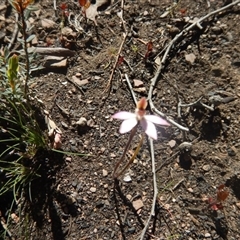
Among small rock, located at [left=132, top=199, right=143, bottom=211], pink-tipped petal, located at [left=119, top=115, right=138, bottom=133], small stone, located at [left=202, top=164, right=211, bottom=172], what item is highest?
pink-tipped petal, located at [left=119, top=115, right=138, bottom=133]

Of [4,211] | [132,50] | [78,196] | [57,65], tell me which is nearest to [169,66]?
[132,50]

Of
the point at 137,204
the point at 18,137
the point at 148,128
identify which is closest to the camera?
the point at 148,128

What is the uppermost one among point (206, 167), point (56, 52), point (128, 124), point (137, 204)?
point (128, 124)

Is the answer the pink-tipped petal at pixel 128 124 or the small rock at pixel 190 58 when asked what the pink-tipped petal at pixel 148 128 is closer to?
the pink-tipped petal at pixel 128 124

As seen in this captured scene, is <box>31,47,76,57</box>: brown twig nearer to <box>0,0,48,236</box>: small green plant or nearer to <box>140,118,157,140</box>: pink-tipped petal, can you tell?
<box>0,0,48,236</box>: small green plant

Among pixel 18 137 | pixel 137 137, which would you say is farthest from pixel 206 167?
pixel 18 137

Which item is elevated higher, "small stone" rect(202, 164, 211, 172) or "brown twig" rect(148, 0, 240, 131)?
"brown twig" rect(148, 0, 240, 131)

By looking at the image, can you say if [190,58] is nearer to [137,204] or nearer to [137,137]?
[137,137]

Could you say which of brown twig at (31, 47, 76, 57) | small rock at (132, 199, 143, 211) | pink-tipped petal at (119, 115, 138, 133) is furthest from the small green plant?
pink-tipped petal at (119, 115, 138, 133)
